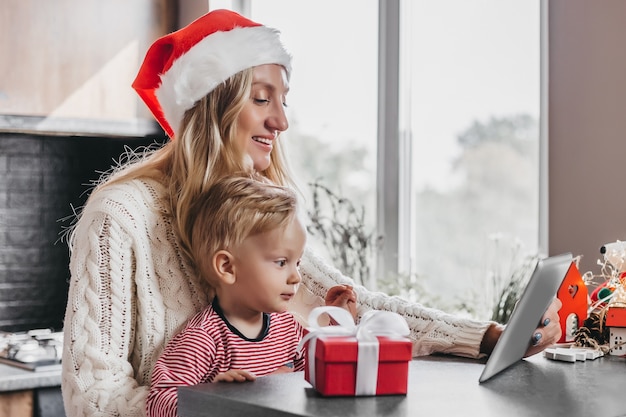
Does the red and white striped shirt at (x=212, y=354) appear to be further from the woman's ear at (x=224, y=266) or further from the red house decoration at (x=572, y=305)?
the red house decoration at (x=572, y=305)

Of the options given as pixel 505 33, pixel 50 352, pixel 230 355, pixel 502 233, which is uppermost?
pixel 505 33

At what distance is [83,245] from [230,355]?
334mm

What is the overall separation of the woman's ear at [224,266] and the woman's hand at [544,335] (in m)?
0.47

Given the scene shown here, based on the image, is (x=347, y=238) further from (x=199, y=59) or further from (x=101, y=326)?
(x=101, y=326)

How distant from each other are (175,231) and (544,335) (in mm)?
697

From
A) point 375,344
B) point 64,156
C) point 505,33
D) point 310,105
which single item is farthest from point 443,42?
point 375,344

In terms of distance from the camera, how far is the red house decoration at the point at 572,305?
5.62 feet

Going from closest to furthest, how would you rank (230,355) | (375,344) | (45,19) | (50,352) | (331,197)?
(375,344) → (230,355) → (50,352) → (45,19) → (331,197)

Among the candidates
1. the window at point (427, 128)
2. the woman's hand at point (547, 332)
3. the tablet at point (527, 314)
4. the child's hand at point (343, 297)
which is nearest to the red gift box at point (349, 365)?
the tablet at point (527, 314)

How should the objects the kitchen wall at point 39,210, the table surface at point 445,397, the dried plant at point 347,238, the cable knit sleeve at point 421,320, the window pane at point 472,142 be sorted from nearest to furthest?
1. the table surface at point 445,397
2. the cable knit sleeve at point 421,320
3. the window pane at point 472,142
4. the dried plant at point 347,238
5. the kitchen wall at point 39,210

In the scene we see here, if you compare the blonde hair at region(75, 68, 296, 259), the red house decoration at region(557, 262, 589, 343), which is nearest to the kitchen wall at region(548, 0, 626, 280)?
the red house decoration at region(557, 262, 589, 343)

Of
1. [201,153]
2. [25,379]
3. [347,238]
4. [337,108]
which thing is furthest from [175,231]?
[337,108]

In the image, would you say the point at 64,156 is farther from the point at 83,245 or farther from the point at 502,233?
the point at 83,245

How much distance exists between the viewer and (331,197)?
130 inches
